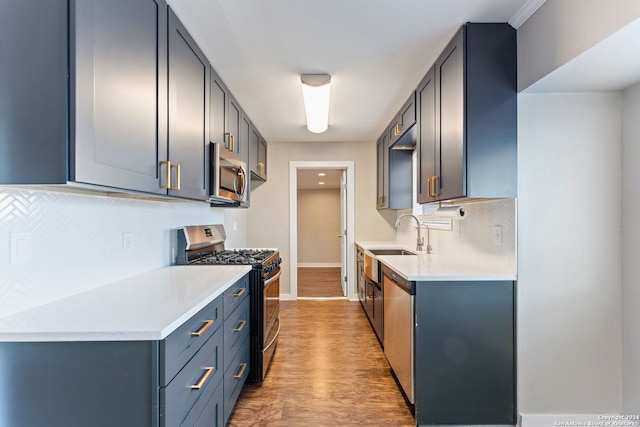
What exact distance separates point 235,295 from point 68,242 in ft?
2.81

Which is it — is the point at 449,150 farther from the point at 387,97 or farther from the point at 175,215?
the point at 175,215

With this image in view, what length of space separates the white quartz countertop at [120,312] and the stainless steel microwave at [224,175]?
0.72 meters

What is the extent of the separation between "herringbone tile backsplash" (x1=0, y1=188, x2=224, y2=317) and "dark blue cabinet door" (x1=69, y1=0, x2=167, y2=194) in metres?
0.35

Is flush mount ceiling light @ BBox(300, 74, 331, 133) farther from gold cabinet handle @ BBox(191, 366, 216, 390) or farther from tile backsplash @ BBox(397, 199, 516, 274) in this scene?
gold cabinet handle @ BBox(191, 366, 216, 390)

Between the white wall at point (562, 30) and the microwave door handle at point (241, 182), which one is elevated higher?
the white wall at point (562, 30)

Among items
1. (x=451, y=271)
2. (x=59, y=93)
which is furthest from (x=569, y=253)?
(x=59, y=93)

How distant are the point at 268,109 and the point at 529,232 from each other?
96.0 inches

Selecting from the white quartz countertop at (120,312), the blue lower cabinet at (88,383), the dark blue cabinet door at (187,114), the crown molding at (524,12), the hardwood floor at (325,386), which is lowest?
the hardwood floor at (325,386)

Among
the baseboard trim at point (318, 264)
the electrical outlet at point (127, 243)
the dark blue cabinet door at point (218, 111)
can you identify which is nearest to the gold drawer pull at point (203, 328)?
the electrical outlet at point (127, 243)

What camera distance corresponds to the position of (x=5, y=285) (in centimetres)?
111

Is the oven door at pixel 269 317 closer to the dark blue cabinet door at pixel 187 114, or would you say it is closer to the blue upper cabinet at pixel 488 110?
the dark blue cabinet door at pixel 187 114

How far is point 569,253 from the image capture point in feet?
5.88

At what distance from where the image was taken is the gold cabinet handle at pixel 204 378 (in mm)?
1309

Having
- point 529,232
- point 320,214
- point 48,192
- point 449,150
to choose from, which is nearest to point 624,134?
point 529,232
